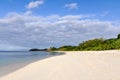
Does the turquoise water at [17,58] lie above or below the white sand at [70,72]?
above

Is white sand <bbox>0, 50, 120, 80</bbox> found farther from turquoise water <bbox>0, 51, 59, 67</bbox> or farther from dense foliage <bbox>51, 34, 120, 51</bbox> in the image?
dense foliage <bbox>51, 34, 120, 51</bbox>

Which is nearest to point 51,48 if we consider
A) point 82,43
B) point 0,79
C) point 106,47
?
point 82,43

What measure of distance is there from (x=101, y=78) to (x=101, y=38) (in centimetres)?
10755

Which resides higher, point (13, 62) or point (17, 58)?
point (17, 58)

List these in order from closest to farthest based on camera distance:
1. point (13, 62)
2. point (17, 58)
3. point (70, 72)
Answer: point (70, 72), point (13, 62), point (17, 58)

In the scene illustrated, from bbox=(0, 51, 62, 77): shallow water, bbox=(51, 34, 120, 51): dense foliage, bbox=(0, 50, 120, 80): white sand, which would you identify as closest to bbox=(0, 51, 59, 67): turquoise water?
bbox=(0, 51, 62, 77): shallow water

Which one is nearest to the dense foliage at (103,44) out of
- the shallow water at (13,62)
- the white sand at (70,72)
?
the shallow water at (13,62)

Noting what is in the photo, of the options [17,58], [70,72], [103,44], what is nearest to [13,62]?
[17,58]

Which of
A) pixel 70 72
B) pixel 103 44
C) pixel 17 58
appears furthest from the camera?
pixel 103 44

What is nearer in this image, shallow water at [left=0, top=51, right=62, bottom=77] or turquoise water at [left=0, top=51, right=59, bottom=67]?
shallow water at [left=0, top=51, right=62, bottom=77]

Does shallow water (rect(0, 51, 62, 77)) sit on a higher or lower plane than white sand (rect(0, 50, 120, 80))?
higher

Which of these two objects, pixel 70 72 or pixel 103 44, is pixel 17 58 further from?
pixel 103 44

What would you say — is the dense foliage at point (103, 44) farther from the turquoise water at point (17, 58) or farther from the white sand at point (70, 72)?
the white sand at point (70, 72)

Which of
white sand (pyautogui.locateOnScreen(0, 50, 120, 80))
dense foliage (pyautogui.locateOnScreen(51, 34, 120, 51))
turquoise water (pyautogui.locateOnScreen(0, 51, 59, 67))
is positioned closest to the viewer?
white sand (pyautogui.locateOnScreen(0, 50, 120, 80))
